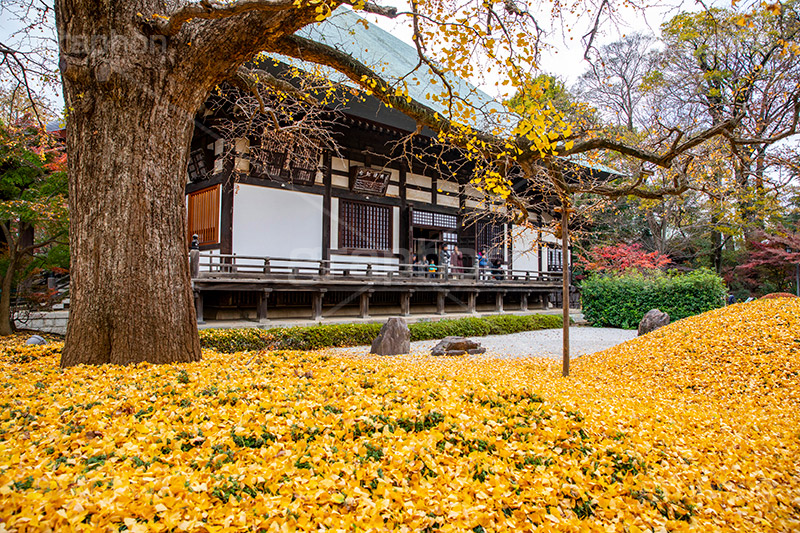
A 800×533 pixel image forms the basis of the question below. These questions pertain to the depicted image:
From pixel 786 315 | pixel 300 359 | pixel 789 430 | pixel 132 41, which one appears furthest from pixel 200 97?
pixel 786 315

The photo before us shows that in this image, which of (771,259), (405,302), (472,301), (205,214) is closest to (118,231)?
(205,214)

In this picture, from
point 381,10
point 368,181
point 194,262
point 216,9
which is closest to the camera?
point 216,9

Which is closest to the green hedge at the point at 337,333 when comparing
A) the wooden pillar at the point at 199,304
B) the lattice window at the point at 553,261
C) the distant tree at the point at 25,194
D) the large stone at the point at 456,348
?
the wooden pillar at the point at 199,304

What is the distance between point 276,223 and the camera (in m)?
10.1

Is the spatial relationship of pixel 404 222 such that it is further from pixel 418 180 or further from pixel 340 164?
pixel 340 164

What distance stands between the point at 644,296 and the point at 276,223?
1035cm

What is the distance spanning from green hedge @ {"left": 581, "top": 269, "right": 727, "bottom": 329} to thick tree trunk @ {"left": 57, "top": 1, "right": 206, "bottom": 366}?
12582mm

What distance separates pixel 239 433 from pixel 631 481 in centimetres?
200

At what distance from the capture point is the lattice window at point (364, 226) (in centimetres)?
1117

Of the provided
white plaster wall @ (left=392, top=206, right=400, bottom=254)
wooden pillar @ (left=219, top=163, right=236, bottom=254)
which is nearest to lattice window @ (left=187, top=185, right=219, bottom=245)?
wooden pillar @ (left=219, top=163, right=236, bottom=254)

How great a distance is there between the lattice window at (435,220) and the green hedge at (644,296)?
15.2 feet

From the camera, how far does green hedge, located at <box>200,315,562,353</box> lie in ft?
23.2

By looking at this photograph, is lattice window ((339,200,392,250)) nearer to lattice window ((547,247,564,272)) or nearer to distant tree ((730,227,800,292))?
lattice window ((547,247,564,272))

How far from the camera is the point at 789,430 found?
127 inches
